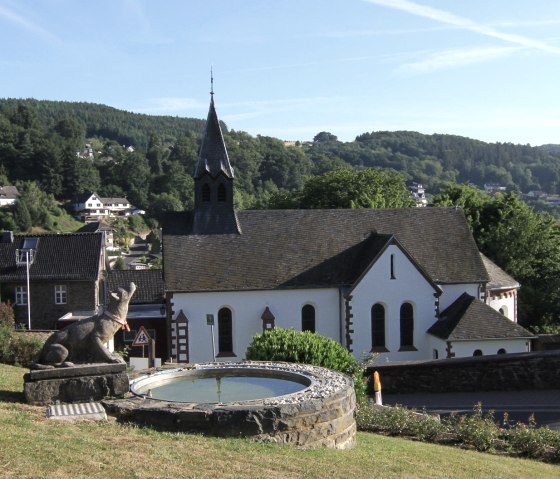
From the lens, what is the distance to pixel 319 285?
32719mm

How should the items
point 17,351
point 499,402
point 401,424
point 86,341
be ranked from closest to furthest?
1. point 86,341
2. point 401,424
3. point 17,351
4. point 499,402

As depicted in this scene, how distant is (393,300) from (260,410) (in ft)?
71.7

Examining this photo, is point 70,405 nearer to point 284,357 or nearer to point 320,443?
point 320,443

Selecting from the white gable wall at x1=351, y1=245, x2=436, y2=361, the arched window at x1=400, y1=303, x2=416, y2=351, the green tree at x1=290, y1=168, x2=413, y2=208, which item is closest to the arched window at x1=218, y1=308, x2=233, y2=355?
the white gable wall at x1=351, y1=245, x2=436, y2=361

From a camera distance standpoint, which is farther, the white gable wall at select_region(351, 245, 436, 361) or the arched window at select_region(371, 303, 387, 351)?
the arched window at select_region(371, 303, 387, 351)

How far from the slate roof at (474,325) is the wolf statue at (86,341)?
19.9 meters

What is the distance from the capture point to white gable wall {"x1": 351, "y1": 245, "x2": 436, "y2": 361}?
107 ft

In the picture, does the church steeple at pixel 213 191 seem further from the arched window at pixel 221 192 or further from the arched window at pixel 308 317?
the arched window at pixel 308 317

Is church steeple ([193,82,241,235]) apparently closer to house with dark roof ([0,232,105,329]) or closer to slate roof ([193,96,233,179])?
slate roof ([193,96,233,179])

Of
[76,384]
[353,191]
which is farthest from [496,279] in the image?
[76,384]

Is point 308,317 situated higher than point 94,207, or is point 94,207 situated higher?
point 94,207

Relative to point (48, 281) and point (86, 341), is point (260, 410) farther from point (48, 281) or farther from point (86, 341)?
point (48, 281)

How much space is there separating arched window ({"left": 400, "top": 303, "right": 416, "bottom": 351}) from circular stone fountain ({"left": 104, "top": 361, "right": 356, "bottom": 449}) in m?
18.6

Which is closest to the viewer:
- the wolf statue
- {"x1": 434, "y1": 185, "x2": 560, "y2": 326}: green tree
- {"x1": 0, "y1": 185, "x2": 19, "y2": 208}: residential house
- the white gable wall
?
the wolf statue
